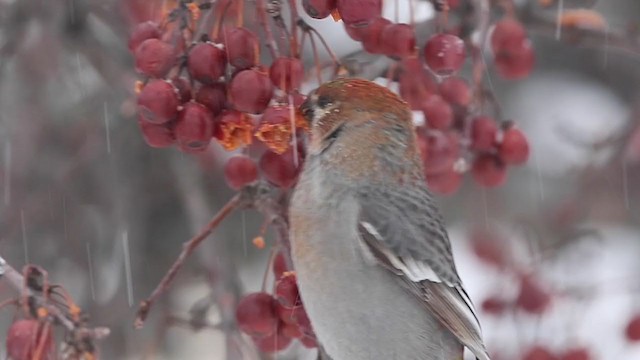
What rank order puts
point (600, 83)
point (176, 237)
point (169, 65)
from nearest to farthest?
point (169, 65)
point (176, 237)
point (600, 83)

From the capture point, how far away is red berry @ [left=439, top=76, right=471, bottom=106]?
3.44 metres

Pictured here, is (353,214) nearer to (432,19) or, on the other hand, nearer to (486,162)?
(486,162)

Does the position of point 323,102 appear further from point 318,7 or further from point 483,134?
point 483,134

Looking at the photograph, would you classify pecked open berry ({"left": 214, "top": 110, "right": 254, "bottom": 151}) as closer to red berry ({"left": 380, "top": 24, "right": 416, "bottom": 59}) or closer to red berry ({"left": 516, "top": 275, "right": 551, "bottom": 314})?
red berry ({"left": 380, "top": 24, "right": 416, "bottom": 59})

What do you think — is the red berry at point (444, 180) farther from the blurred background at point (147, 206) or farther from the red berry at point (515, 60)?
the red berry at point (515, 60)

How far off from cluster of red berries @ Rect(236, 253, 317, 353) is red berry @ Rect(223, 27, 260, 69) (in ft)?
1.64

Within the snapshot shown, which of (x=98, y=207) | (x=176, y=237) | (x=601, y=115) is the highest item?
(x=98, y=207)

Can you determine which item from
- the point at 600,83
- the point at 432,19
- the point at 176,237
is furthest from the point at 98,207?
the point at 600,83

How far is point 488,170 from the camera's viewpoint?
11.0 ft

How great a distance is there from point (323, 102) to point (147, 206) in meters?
2.11

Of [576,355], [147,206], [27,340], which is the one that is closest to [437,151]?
[576,355]

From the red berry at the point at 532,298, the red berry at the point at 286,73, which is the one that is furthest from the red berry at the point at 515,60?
the red berry at the point at 286,73

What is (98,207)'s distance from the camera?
14.5 ft

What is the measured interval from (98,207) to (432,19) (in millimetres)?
1479
